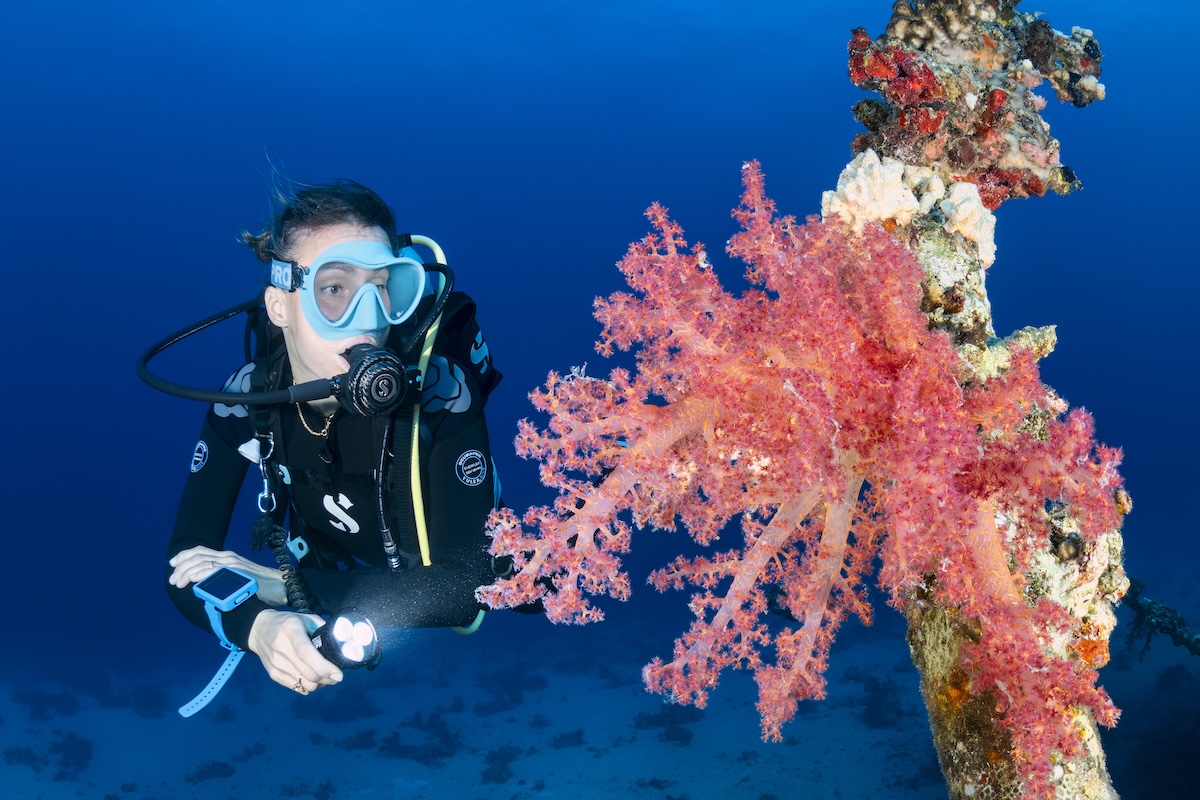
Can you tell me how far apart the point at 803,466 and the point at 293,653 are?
203cm

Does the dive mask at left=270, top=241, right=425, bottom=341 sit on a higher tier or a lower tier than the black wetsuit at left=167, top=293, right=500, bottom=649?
higher

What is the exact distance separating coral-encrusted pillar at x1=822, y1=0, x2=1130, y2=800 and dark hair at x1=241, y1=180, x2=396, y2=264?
2.27 m

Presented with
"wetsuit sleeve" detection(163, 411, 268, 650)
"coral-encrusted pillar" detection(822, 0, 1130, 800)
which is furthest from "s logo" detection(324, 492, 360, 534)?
"coral-encrusted pillar" detection(822, 0, 1130, 800)

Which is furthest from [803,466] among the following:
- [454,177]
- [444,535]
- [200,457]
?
[454,177]

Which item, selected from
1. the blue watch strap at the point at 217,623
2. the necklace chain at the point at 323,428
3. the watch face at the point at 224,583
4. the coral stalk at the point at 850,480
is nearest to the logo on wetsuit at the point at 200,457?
the necklace chain at the point at 323,428

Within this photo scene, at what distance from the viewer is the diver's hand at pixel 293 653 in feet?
8.70

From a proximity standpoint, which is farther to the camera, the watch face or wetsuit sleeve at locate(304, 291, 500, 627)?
wetsuit sleeve at locate(304, 291, 500, 627)

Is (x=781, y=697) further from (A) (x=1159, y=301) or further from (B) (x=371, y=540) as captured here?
(A) (x=1159, y=301)

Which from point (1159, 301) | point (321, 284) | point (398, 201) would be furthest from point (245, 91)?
point (1159, 301)

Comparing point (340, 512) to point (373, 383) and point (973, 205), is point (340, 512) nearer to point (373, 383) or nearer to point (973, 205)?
point (373, 383)

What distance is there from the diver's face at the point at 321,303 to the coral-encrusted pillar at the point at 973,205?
7.58ft

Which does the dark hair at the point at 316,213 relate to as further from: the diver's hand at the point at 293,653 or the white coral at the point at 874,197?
the white coral at the point at 874,197

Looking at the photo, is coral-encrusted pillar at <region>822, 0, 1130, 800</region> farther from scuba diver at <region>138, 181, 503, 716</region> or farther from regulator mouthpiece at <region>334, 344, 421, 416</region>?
regulator mouthpiece at <region>334, 344, 421, 416</region>

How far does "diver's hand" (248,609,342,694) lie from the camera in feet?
8.70
